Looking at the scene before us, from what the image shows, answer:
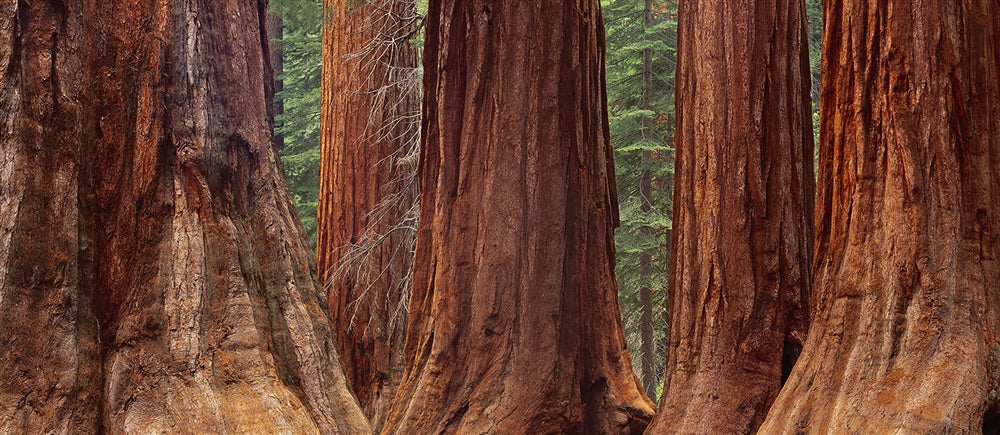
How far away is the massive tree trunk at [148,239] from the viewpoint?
4.15 metres

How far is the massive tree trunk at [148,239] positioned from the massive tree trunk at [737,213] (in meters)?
2.58

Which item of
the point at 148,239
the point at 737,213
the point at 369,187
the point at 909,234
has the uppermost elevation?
the point at 369,187

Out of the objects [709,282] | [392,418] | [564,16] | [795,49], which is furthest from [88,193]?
[795,49]

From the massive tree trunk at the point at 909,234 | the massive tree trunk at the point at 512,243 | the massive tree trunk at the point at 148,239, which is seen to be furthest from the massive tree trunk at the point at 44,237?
the massive tree trunk at the point at 909,234

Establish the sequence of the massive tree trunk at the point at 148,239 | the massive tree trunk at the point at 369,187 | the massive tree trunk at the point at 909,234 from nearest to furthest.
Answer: the massive tree trunk at the point at 148,239
the massive tree trunk at the point at 909,234
the massive tree trunk at the point at 369,187

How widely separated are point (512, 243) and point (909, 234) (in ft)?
8.08

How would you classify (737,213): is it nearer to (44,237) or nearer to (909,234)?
(909,234)

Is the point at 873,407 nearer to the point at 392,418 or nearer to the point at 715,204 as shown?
the point at 715,204

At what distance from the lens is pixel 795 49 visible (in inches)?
281

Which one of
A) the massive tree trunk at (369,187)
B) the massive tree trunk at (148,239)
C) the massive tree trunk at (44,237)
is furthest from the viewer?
the massive tree trunk at (369,187)

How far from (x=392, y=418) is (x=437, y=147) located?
190 cm

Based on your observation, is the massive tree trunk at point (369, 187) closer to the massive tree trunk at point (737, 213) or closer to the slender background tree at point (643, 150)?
the massive tree trunk at point (737, 213)

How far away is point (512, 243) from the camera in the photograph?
6266 mm

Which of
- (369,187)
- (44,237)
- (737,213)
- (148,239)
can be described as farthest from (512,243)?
(369,187)
